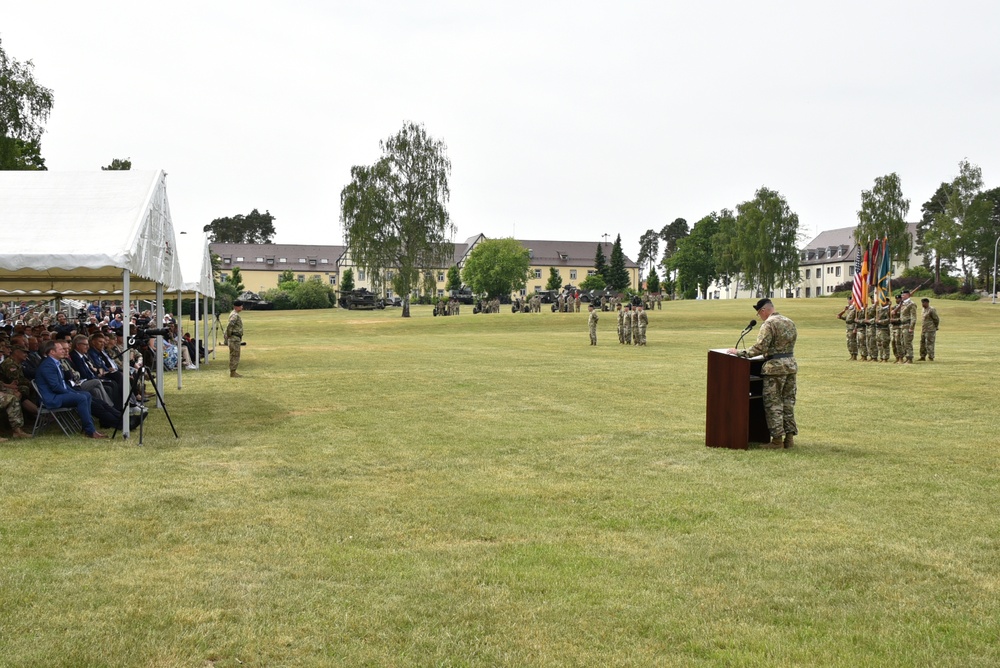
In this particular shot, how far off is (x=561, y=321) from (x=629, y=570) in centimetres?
5116

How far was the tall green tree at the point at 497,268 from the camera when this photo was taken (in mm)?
108688

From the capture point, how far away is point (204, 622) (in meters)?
4.91

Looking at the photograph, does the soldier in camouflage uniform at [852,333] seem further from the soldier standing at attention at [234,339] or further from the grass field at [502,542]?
the soldier standing at attention at [234,339]

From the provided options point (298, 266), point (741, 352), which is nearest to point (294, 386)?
point (741, 352)

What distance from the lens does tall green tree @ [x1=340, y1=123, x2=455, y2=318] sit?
6788cm

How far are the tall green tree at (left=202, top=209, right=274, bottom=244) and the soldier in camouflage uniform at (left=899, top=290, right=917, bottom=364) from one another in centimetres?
13617

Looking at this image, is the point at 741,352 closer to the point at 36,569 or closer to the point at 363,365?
the point at 36,569

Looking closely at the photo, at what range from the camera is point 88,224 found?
40.6 feet

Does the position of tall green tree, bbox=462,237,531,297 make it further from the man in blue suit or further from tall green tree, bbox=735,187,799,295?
the man in blue suit

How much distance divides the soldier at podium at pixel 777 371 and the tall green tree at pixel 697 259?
10997cm

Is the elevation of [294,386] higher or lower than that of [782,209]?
lower

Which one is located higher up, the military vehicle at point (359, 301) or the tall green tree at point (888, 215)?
the tall green tree at point (888, 215)

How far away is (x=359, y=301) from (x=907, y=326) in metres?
63.9

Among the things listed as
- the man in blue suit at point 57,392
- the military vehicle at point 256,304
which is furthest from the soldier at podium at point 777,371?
the military vehicle at point 256,304
